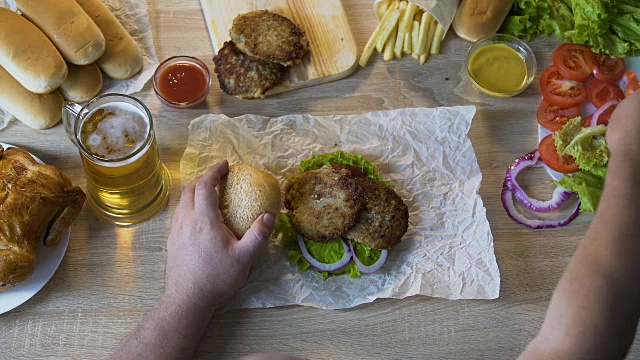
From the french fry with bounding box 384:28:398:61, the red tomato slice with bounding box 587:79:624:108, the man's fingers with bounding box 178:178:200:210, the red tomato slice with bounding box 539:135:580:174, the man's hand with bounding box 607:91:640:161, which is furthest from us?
the french fry with bounding box 384:28:398:61

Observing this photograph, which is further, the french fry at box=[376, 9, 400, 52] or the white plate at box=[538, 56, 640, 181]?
the french fry at box=[376, 9, 400, 52]

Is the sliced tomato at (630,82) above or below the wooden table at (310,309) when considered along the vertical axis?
above

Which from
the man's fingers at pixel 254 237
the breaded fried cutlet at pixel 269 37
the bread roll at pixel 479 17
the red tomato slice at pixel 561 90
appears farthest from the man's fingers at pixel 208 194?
Answer: the red tomato slice at pixel 561 90

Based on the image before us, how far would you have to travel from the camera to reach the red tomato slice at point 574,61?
2594 millimetres

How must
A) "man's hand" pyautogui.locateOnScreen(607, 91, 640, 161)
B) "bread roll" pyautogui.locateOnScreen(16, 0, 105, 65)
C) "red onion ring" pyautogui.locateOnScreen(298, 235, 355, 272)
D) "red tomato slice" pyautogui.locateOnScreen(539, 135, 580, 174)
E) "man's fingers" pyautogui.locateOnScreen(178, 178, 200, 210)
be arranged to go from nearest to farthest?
1. "man's hand" pyautogui.locateOnScreen(607, 91, 640, 161)
2. "man's fingers" pyautogui.locateOnScreen(178, 178, 200, 210)
3. "red onion ring" pyautogui.locateOnScreen(298, 235, 355, 272)
4. "bread roll" pyautogui.locateOnScreen(16, 0, 105, 65)
5. "red tomato slice" pyautogui.locateOnScreen(539, 135, 580, 174)

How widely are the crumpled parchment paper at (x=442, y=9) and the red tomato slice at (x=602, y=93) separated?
2.12 ft

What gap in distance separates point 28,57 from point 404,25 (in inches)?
58.3

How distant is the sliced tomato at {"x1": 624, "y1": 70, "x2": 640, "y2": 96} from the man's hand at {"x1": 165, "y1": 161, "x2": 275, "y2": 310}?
161 centimetres

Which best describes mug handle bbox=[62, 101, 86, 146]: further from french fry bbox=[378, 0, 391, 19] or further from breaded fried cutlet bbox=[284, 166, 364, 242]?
french fry bbox=[378, 0, 391, 19]

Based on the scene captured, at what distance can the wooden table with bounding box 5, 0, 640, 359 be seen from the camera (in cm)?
218

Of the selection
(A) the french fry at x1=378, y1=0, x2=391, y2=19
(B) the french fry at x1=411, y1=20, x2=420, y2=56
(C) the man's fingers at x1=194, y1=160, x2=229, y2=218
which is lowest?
(C) the man's fingers at x1=194, y1=160, x2=229, y2=218

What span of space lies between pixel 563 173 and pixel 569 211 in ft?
0.50

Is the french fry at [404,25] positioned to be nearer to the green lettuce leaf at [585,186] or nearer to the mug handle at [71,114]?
the green lettuce leaf at [585,186]

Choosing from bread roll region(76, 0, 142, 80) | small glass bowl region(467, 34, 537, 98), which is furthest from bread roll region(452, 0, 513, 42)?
bread roll region(76, 0, 142, 80)
